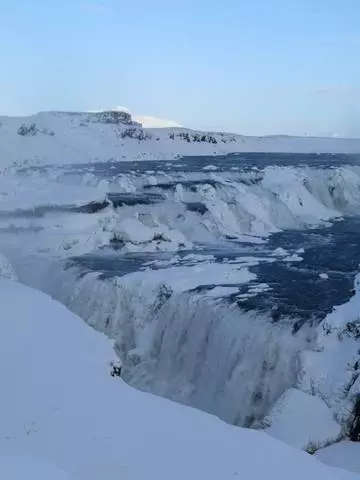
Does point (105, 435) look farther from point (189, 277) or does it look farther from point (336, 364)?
point (189, 277)

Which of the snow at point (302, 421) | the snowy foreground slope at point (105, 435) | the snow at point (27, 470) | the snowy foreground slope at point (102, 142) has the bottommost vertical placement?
the snow at point (302, 421)

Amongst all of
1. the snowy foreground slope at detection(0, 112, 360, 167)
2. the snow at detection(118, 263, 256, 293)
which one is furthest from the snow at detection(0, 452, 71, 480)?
the snowy foreground slope at detection(0, 112, 360, 167)

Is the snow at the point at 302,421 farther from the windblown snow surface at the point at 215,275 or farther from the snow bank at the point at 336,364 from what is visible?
the snow bank at the point at 336,364

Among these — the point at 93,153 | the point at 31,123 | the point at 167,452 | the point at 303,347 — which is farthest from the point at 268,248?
the point at 31,123

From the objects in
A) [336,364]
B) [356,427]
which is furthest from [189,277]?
[356,427]

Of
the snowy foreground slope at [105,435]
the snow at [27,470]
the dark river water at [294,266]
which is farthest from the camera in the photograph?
the dark river water at [294,266]

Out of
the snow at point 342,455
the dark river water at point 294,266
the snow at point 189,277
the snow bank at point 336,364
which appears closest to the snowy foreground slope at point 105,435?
the snow at point 342,455

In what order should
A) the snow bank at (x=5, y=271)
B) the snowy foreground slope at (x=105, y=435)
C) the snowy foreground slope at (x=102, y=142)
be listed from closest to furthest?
1. the snowy foreground slope at (x=105, y=435)
2. the snow bank at (x=5, y=271)
3. the snowy foreground slope at (x=102, y=142)
